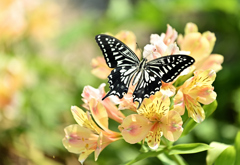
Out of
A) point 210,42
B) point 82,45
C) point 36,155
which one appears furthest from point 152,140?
point 82,45

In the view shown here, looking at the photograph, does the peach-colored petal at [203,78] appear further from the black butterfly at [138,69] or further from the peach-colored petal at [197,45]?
the peach-colored petal at [197,45]

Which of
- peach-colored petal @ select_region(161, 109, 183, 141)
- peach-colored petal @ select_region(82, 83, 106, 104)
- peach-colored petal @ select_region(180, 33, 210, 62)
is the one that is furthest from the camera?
peach-colored petal @ select_region(180, 33, 210, 62)

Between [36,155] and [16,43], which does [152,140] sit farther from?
[16,43]

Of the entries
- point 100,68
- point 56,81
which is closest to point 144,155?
point 100,68

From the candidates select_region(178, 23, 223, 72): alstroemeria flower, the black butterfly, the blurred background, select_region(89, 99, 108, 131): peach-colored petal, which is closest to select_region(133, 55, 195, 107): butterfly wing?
the black butterfly

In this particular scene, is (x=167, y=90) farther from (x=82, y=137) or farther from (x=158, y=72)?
(x=82, y=137)

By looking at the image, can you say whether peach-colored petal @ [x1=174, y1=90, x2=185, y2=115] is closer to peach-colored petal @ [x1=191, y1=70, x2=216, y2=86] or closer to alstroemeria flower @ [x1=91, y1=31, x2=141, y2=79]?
peach-colored petal @ [x1=191, y1=70, x2=216, y2=86]
